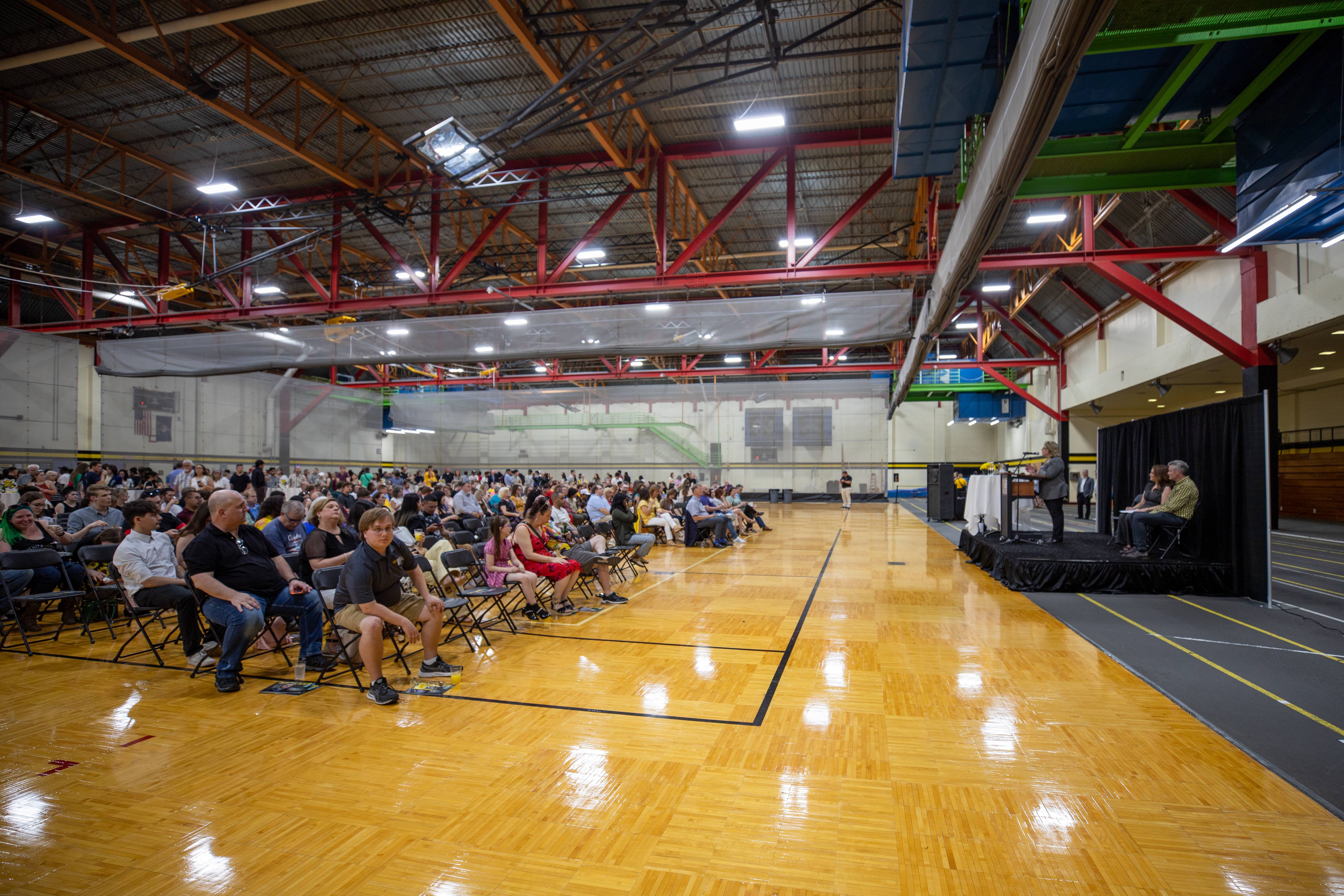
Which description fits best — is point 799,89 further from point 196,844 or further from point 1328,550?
point 1328,550

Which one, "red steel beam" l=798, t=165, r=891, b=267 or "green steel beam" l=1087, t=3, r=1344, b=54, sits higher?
"red steel beam" l=798, t=165, r=891, b=267

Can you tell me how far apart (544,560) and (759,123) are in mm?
6383

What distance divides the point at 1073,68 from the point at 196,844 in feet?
16.7

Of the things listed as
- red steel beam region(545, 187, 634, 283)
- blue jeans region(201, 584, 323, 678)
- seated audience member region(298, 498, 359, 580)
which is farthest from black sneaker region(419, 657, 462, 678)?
red steel beam region(545, 187, 634, 283)

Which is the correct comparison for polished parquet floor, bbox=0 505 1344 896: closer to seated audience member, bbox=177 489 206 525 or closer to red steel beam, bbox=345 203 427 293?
seated audience member, bbox=177 489 206 525

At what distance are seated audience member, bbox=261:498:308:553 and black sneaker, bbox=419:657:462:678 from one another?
5.85ft

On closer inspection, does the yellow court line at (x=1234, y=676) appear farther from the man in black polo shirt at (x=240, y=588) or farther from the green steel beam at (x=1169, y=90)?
the man in black polo shirt at (x=240, y=588)

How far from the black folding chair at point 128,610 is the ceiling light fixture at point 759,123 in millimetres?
8033

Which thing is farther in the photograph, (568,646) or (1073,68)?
(568,646)

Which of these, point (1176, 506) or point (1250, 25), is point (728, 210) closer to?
point (1250, 25)

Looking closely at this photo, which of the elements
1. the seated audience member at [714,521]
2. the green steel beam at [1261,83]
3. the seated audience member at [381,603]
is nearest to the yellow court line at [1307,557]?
the green steel beam at [1261,83]

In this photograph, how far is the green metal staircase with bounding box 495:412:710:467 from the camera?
2162 cm

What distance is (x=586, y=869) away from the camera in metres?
2.19

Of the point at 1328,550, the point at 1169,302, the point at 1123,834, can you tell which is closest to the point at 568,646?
the point at 1123,834
